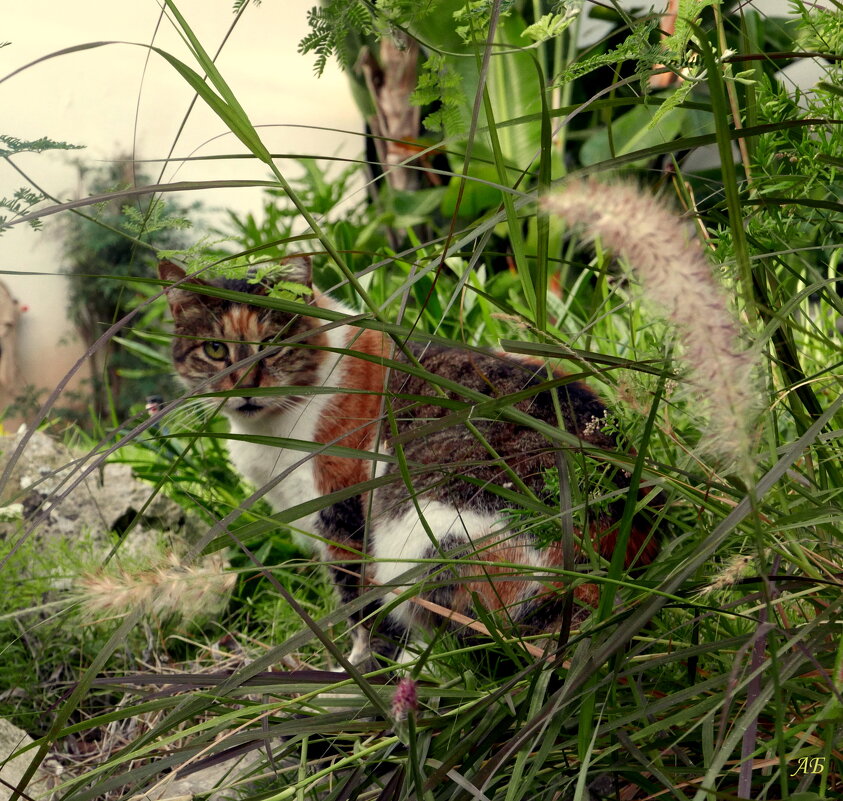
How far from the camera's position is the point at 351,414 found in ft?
5.49

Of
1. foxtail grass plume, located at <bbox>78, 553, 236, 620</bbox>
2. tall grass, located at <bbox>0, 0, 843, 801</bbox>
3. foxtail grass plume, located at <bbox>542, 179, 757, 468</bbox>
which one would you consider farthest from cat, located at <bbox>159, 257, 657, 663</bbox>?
foxtail grass plume, located at <bbox>542, 179, 757, 468</bbox>

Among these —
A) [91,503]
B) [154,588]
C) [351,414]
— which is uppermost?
[154,588]

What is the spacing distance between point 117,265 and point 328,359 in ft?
12.4

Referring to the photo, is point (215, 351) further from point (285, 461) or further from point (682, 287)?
point (682, 287)

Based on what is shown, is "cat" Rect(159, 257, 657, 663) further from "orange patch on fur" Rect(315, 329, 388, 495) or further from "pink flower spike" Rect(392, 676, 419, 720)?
"pink flower spike" Rect(392, 676, 419, 720)

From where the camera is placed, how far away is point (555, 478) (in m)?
0.92

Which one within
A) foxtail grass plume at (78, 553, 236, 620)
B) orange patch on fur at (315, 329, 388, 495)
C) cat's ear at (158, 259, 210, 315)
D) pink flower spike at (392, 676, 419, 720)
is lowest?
orange patch on fur at (315, 329, 388, 495)

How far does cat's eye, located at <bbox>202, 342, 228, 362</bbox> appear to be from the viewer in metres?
1.83

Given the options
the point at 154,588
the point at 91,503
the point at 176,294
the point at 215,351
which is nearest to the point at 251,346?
the point at 215,351

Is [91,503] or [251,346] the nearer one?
[251,346]

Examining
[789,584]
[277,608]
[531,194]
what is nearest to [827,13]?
[531,194]

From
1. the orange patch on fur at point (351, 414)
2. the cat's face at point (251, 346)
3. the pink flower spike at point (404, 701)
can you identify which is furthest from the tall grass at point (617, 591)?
the cat's face at point (251, 346)

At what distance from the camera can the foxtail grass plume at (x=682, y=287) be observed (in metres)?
0.39

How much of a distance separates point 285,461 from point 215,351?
0.34 metres
